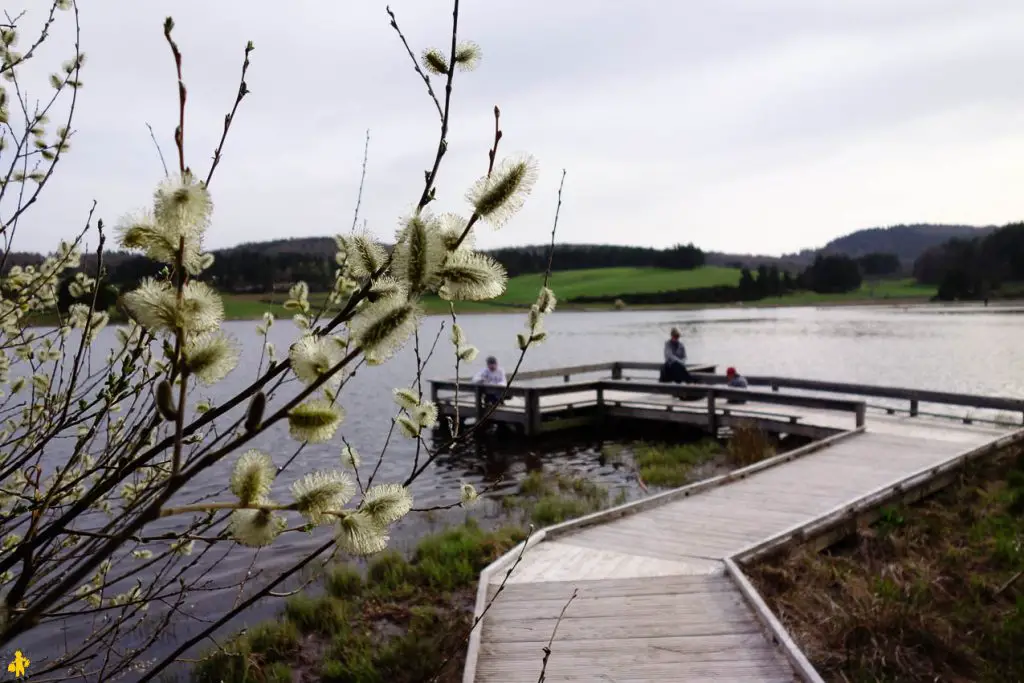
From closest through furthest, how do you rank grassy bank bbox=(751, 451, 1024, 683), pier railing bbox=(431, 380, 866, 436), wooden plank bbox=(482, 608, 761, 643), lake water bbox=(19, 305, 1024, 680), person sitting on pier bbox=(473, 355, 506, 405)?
wooden plank bbox=(482, 608, 761, 643) → grassy bank bbox=(751, 451, 1024, 683) → lake water bbox=(19, 305, 1024, 680) → pier railing bbox=(431, 380, 866, 436) → person sitting on pier bbox=(473, 355, 506, 405)

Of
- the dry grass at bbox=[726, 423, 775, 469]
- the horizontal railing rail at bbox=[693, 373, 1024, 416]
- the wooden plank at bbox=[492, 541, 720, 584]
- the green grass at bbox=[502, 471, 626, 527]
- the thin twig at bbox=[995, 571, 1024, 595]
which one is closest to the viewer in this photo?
the wooden plank at bbox=[492, 541, 720, 584]

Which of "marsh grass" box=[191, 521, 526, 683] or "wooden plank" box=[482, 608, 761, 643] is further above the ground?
"wooden plank" box=[482, 608, 761, 643]

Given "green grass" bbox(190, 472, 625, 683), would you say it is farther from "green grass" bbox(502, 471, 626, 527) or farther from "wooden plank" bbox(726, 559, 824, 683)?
"wooden plank" bbox(726, 559, 824, 683)

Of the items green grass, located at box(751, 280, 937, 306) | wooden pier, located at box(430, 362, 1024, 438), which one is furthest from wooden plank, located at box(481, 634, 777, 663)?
A: green grass, located at box(751, 280, 937, 306)

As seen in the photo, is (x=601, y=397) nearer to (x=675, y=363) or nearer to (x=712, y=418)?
(x=675, y=363)

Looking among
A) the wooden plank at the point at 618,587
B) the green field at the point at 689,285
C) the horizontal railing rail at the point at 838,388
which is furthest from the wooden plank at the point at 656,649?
the green field at the point at 689,285

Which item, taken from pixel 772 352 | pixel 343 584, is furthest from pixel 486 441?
pixel 772 352

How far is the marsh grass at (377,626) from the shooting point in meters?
5.51

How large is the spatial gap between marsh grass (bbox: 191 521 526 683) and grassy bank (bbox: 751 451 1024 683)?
2532mm

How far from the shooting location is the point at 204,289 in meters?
0.95

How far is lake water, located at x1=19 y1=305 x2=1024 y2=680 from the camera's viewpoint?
29.5 ft

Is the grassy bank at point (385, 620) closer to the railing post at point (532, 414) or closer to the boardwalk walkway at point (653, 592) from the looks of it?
the boardwalk walkway at point (653, 592)

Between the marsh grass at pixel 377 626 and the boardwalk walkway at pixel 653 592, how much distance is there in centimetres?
52

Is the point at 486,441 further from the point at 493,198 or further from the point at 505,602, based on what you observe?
the point at 493,198
